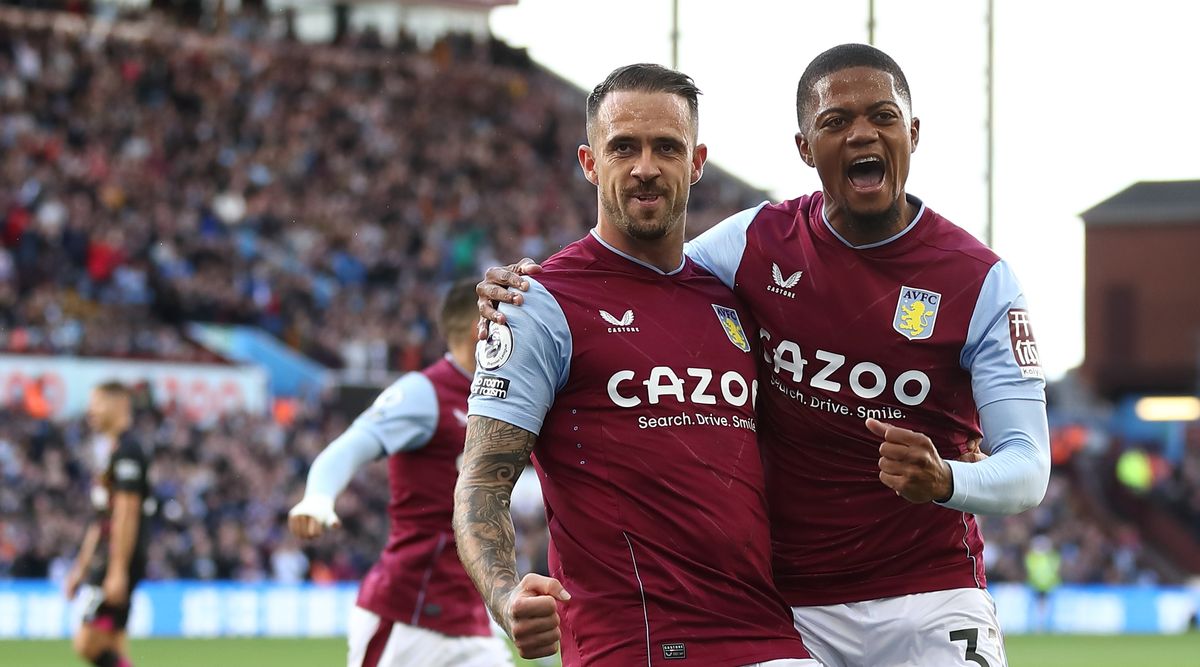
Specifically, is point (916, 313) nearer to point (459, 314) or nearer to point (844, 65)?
point (844, 65)

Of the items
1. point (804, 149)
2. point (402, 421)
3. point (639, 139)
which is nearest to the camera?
point (639, 139)

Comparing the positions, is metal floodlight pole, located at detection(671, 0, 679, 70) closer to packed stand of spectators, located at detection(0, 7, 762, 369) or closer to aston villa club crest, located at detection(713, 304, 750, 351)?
packed stand of spectators, located at detection(0, 7, 762, 369)

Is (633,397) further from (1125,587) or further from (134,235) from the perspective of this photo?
(1125,587)

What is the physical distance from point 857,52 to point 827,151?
0.93ft

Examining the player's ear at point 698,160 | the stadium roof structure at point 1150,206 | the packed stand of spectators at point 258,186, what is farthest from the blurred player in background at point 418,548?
the stadium roof structure at point 1150,206

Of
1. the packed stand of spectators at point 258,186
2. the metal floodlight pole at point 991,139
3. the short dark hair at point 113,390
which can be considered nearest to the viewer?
the short dark hair at point 113,390

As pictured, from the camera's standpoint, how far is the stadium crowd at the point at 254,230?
64.8ft

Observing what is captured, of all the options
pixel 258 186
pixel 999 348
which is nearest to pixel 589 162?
pixel 999 348

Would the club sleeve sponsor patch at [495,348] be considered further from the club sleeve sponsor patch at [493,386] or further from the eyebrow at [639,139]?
the eyebrow at [639,139]

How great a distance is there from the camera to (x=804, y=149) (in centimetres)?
Result: 462

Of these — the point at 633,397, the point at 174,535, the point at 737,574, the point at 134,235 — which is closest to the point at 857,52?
the point at 633,397

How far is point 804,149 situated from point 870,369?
66 centimetres

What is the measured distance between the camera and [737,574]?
4.07 m

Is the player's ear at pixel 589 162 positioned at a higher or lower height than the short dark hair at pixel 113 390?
Result: higher
